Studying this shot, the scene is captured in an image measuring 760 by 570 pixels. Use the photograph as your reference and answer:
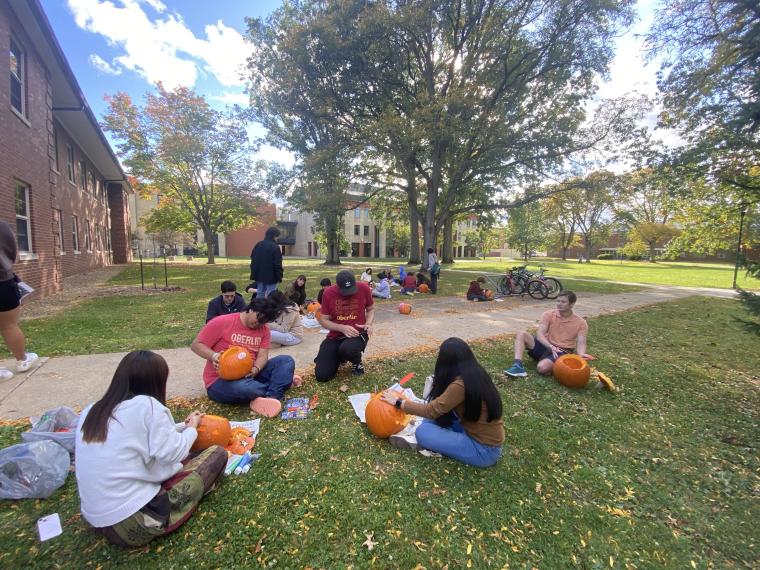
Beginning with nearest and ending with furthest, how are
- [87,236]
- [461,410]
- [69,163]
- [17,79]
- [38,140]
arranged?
[461,410] < [17,79] < [38,140] < [69,163] < [87,236]

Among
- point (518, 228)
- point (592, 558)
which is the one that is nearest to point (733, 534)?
point (592, 558)

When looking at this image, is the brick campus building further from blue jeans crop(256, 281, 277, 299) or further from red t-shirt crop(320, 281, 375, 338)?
red t-shirt crop(320, 281, 375, 338)

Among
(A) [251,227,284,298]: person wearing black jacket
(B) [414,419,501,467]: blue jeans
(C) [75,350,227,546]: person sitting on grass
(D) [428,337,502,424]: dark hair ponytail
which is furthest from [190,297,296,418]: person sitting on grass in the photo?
(A) [251,227,284,298]: person wearing black jacket

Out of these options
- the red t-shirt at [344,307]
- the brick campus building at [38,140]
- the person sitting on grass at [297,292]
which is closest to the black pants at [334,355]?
the red t-shirt at [344,307]

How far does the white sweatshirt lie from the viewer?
182cm

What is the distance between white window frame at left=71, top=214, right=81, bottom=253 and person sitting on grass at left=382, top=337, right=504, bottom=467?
1971 cm

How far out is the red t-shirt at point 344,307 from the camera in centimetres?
457

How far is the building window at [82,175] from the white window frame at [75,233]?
2447 millimetres

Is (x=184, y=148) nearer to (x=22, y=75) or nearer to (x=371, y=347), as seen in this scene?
(x=22, y=75)

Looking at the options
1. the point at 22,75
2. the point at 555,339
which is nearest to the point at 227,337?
the point at 555,339

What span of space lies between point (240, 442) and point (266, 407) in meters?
0.62

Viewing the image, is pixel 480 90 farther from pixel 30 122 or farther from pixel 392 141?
pixel 30 122

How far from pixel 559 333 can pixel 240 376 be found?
4463 mm

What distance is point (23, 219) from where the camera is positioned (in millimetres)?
9406
